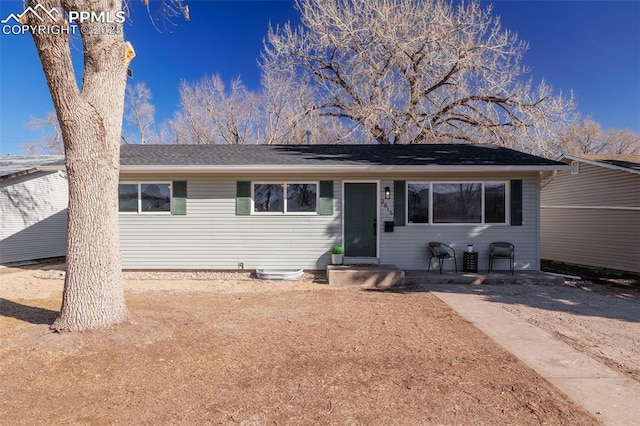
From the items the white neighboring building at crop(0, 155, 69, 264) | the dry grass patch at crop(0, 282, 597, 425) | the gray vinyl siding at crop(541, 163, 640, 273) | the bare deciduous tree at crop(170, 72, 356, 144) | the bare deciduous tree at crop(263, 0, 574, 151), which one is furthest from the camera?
the bare deciduous tree at crop(170, 72, 356, 144)

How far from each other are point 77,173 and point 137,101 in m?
22.2

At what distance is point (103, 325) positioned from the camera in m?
4.04

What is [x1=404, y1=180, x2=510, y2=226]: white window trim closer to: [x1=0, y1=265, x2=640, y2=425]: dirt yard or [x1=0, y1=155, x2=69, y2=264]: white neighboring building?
[x1=0, y1=265, x2=640, y2=425]: dirt yard

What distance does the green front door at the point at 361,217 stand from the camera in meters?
8.22

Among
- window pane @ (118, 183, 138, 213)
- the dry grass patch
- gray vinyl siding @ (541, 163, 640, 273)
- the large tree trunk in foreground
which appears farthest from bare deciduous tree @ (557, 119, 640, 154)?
the large tree trunk in foreground

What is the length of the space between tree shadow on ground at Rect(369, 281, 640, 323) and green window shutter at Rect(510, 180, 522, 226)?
153cm

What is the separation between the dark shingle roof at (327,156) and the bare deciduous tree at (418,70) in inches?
245

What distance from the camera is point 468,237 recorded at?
8.16m

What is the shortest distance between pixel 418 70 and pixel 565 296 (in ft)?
41.5

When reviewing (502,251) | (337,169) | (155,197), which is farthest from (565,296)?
(155,197)

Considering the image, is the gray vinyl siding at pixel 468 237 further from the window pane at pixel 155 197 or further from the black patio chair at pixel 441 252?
the window pane at pixel 155 197

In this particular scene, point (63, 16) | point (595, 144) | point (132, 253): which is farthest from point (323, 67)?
point (595, 144)

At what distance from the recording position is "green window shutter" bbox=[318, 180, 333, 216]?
812cm

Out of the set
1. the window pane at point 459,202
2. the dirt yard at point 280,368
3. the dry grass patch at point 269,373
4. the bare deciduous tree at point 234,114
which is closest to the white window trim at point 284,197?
the window pane at point 459,202
